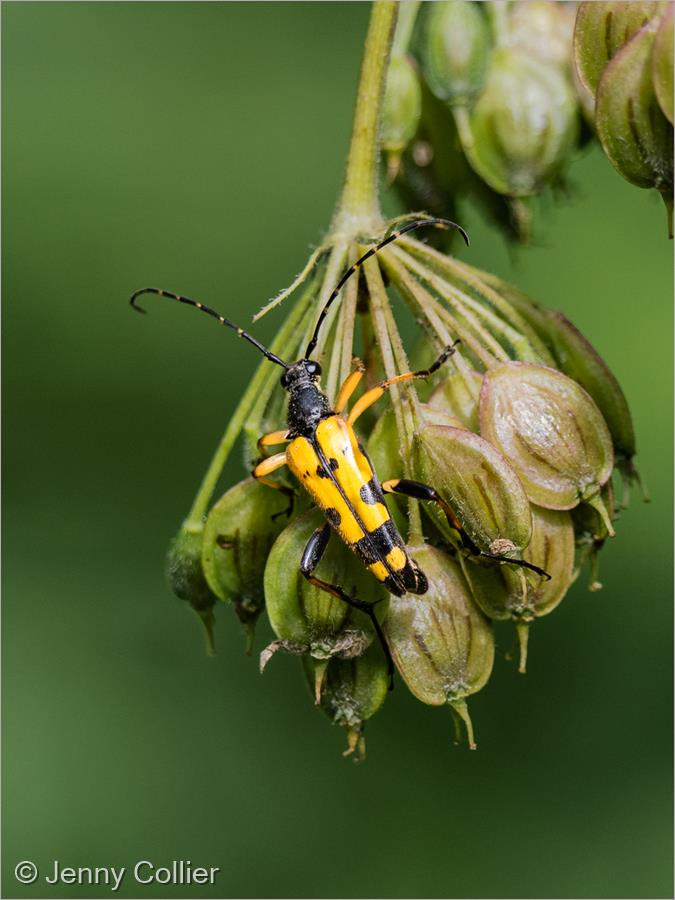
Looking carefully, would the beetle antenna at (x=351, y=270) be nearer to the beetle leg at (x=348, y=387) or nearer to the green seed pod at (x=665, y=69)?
the beetle leg at (x=348, y=387)

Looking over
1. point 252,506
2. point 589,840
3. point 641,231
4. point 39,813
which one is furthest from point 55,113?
point 589,840

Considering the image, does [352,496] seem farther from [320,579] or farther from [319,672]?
[319,672]

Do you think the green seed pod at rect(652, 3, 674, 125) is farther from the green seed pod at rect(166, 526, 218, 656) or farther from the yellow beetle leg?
the green seed pod at rect(166, 526, 218, 656)

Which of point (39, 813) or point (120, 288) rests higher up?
point (120, 288)

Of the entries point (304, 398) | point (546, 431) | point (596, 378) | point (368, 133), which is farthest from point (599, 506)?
point (368, 133)

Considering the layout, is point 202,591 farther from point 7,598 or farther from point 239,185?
point 239,185
